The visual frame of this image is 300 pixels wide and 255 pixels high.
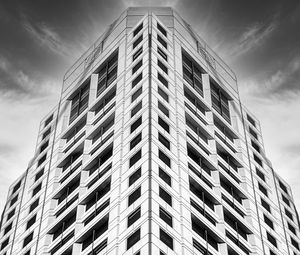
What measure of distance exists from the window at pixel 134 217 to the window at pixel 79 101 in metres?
26.9

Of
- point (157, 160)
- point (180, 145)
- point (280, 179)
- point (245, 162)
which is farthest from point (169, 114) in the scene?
point (280, 179)

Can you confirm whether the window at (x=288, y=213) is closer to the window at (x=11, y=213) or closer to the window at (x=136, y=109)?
the window at (x=136, y=109)

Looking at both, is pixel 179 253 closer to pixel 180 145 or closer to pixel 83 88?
pixel 180 145

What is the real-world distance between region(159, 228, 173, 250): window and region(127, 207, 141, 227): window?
2.55m

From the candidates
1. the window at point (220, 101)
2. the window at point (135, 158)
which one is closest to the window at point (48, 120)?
the window at point (220, 101)

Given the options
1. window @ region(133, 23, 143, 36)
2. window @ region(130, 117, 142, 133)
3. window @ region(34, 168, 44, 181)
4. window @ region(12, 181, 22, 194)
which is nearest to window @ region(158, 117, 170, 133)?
window @ region(130, 117, 142, 133)

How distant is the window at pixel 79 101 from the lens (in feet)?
308

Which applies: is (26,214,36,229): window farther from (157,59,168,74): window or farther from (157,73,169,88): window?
(157,59,168,74): window

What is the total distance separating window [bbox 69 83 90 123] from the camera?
93762mm

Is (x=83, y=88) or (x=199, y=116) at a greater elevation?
(x=83, y=88)

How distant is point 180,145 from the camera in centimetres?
7775

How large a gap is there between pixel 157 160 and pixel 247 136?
26523mm

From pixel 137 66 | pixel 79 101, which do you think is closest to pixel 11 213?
pixel 79 101

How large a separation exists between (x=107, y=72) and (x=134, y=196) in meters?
26.6
